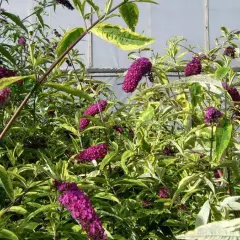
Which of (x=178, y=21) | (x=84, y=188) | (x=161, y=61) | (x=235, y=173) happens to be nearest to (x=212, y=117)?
(x=235, y=173)

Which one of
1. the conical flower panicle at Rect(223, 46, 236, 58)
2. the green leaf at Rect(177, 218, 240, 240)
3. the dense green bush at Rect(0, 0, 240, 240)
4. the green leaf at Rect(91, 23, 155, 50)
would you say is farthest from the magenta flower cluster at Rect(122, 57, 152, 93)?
the conical flower panicle at Rect(223, 46, 236, 58)

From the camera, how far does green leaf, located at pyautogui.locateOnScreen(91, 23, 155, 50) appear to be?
1071 millimetres

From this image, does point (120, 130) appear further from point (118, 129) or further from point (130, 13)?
point (130, 13)

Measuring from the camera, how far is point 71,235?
4.59 ft

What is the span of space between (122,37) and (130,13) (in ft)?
0.43

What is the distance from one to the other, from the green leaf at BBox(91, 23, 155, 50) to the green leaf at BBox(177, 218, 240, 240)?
35 centimetres

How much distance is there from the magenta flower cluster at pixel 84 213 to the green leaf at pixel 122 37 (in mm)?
292

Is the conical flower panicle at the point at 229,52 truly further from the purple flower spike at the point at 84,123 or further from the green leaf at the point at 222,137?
the green leaf at the point at 222,137

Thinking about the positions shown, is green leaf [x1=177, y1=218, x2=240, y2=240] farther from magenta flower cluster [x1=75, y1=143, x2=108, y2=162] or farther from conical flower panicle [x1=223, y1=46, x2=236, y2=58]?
conical flower panicle [x1=223, y1=46, x2=236, y2=58]

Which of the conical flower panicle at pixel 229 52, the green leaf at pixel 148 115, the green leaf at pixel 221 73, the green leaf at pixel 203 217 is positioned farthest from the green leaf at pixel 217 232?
the conical flower panicle at pixel 229 52

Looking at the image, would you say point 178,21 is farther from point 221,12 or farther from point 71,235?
point 71,235

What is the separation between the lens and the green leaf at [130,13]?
1.19 metres

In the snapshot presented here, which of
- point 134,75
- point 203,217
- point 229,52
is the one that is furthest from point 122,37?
point 229,52

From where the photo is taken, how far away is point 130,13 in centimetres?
120
